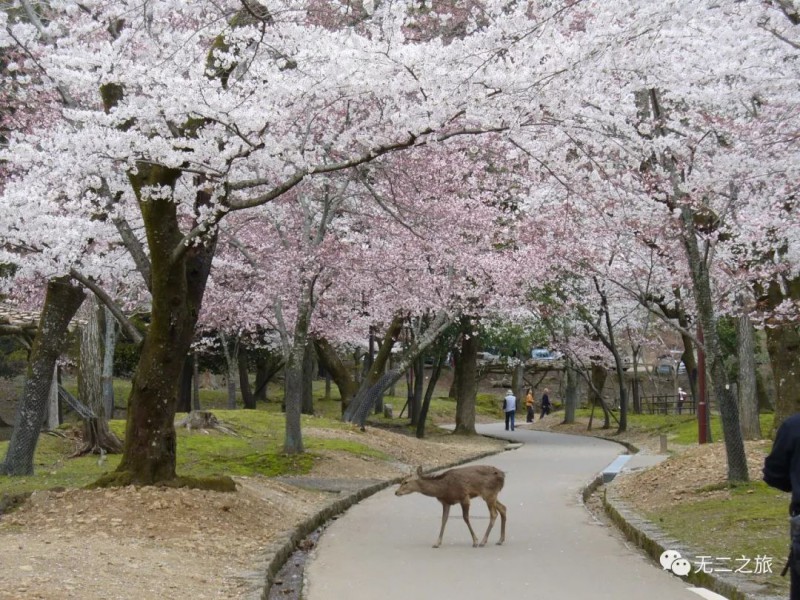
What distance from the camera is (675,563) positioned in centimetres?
899

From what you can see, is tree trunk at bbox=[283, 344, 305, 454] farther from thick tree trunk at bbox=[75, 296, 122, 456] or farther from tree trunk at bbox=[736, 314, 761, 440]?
tree trunk at bbox=[736, 314, 761, 440]

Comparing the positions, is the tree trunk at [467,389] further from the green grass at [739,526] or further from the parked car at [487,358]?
the green grass at [739,526]

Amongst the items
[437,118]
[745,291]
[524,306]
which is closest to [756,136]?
[437,118]

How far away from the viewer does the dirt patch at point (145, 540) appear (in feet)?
24.7

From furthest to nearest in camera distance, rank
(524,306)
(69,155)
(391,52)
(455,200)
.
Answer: (524,306) → (455,200) → (69,155) → (391,52)

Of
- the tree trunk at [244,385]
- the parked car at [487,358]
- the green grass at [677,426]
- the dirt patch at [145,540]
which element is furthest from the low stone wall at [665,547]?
the parked car at [487,358]

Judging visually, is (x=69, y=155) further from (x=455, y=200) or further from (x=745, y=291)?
(x=745, y=291)

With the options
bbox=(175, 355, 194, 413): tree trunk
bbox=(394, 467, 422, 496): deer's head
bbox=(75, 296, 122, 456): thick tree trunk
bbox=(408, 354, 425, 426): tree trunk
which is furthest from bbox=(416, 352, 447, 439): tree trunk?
bbox=(394, 467, 422, 496): deer's head

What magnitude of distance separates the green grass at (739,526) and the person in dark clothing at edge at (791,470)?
6.12 ft

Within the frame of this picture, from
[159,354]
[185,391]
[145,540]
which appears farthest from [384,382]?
[145,540]

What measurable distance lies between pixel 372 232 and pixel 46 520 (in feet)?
47.0

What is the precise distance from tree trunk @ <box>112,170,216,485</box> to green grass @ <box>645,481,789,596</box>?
20.2 ft

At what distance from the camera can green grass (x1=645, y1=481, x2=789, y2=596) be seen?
8.60 meters

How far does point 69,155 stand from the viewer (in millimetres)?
12891
